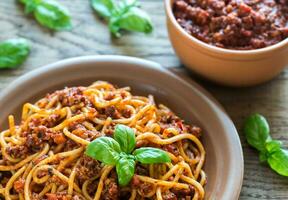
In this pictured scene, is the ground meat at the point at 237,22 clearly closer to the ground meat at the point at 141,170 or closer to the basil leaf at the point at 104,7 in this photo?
the basil leaf at the point at 104,7

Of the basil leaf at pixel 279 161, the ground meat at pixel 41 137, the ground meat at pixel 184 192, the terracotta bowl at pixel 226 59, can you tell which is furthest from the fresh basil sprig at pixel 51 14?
the basil leaf at pixel 279 161

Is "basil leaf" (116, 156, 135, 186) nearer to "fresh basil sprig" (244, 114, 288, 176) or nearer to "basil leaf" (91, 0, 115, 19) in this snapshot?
"fresh basil sprig" (244, 114, 288, 176)

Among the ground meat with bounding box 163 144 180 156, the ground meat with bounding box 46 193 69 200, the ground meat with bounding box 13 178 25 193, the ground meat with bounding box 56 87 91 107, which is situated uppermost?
the ground meat with bounding box 56 87 91 107

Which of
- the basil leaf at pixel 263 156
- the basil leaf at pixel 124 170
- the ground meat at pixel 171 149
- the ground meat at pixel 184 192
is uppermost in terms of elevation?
the basil leaf at pixel 124 170

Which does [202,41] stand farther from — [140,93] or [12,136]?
[12,136]

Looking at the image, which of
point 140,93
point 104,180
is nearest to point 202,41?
point 140,93

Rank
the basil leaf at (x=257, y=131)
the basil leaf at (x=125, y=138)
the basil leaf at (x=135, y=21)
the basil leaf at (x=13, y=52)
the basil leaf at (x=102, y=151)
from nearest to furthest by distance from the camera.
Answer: the basil leaf at (x=102, y=151), the basil leaf at (x=125, y=138), the basil leaf at (x=257, y=131), the basil leaf at (x=13, y=52), the basil leaf at (x=135, y=21)

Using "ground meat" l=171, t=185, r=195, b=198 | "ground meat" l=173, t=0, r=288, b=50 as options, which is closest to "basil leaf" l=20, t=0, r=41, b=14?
"ground meat" l=173, t=0, r=288, b=50
